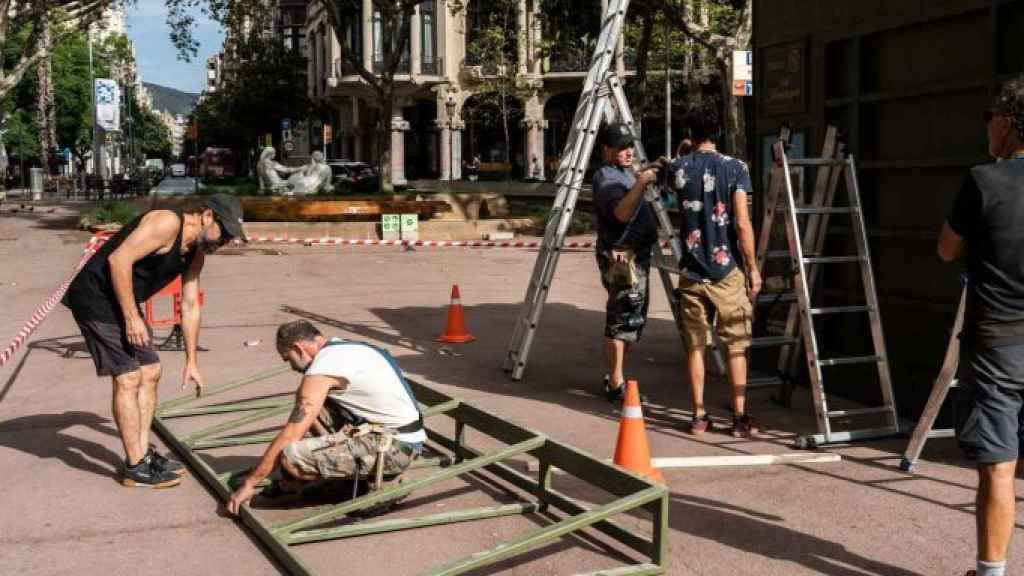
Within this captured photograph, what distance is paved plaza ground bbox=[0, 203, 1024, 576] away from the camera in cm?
486

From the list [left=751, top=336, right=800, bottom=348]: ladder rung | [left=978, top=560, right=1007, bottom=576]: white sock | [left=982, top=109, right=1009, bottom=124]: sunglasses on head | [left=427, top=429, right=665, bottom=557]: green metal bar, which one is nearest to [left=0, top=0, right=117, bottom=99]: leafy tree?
[left=751, top=336, right=800, bottom=348]: ladder rung

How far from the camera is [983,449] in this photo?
161 inches

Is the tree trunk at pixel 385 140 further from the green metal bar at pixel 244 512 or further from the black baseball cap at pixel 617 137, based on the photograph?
the green metal bar at pixel 244 512

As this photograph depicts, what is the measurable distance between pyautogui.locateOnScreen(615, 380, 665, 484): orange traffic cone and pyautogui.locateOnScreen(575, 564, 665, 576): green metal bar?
1.09 meters

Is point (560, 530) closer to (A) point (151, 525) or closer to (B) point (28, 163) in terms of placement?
(A) point (151, 525)

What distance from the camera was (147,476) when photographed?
5.99 meters

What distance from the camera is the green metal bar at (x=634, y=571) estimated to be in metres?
4.43

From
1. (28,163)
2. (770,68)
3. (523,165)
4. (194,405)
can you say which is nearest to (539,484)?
(194,405)

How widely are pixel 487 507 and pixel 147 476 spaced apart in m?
1.89

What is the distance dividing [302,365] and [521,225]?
22435mm

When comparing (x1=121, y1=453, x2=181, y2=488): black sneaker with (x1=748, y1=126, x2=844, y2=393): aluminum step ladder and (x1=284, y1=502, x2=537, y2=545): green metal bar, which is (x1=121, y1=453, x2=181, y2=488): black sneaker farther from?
(x1=748, y1=126, x2=844, y2=393): aluminum step ladder

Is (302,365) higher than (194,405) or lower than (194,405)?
higher

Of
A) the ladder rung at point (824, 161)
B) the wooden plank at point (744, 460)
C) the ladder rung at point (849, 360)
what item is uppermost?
the ladder rung at point (824, 161)

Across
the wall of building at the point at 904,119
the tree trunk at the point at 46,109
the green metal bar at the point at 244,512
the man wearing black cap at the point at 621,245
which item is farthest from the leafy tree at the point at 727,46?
the tree trunk at the point at 46,109
